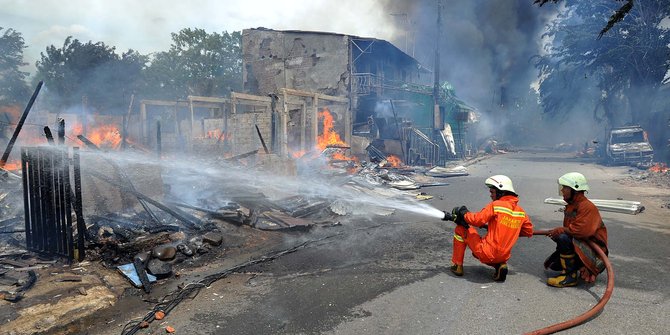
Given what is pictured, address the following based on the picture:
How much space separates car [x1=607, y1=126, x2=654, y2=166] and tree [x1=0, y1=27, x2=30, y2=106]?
40524mm

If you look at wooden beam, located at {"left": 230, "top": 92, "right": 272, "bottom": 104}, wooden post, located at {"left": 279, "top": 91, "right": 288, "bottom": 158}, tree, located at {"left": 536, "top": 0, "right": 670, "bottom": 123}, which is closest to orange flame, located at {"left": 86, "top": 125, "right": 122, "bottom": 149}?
wooden beam, located at {"left": 230, "top": 92, "right": 272, "bottom": 104}

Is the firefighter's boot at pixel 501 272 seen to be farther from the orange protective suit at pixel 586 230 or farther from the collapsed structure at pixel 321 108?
the collapsed structure at pixel 321 108

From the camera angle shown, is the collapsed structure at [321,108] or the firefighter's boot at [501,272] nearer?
the firefighter's boot at [501,272]

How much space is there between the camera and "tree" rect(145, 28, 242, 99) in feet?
146

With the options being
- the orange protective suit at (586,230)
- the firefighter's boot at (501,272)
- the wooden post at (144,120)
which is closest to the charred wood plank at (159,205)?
the firefighter's boot at (501,272)

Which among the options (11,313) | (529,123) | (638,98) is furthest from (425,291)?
(529,123)

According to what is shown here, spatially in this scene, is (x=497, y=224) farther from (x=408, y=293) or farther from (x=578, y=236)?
(x=408, y=293)

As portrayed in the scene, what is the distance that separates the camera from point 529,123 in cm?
5822

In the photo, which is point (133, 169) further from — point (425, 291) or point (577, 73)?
point (577, 73)

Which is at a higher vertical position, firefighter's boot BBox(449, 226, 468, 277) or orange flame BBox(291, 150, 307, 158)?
orange flame BBox(291, 150, 307, 158)

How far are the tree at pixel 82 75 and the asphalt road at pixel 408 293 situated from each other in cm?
3279

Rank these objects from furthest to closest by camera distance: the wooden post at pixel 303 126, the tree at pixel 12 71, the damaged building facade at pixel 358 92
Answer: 1. the tree at pixel 12 71
2. the damaged building facade at pixel 358 92
3. the wooden post at pixel 303 126

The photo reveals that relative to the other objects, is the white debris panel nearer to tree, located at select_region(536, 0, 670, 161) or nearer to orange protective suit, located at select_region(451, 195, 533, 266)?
orange protective suit, located at select_region(451, 195, 533, 266)

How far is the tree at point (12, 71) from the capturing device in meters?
31.0
